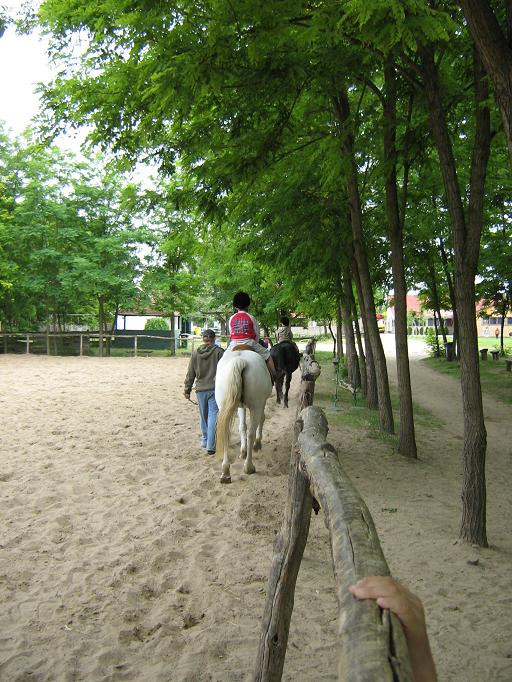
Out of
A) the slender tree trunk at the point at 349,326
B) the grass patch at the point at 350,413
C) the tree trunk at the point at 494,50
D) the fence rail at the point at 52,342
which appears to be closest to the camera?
the tree trunk at the point at 494,50

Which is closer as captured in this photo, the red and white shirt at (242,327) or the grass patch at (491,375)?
the red and white shirt at (242,327)

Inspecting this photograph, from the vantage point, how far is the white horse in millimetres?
6738

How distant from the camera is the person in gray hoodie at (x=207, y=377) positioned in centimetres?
→ 783

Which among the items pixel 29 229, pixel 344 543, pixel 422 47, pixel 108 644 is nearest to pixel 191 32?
pixel 422 47

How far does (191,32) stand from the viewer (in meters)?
4.35

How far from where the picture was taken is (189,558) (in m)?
4.54

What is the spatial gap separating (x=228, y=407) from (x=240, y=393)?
281mm

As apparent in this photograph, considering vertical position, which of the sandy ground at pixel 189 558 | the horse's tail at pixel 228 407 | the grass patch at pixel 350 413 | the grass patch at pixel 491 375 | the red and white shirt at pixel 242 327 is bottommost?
the sandy ground at pixel 189 558

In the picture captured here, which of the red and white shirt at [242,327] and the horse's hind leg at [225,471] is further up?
the red and white shirt at [242,327]

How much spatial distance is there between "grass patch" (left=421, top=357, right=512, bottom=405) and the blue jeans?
373 inches

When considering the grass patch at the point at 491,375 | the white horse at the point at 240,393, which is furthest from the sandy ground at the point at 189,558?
the grass patch at the point at 491,375

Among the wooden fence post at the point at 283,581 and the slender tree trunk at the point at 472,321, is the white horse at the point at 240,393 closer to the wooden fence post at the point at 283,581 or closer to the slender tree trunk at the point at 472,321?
the slender tree trunk at the point at 472,321

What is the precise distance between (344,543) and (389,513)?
443 centimetres

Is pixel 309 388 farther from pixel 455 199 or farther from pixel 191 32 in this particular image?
pixel 191 32
